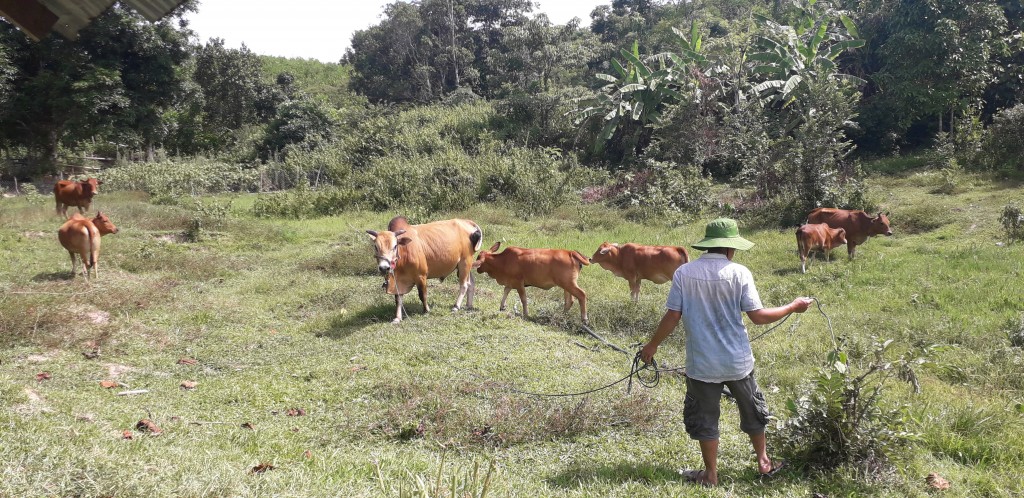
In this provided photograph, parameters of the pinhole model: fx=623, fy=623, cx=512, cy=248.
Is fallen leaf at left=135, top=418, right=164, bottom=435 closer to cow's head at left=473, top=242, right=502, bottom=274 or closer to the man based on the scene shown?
the man

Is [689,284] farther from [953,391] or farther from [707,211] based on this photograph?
[707,211]

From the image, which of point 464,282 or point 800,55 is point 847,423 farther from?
point 800,55

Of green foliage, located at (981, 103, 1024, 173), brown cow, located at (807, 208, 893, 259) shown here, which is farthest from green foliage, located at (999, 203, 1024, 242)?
green foliage, located at (981, 103, 1024, 173)

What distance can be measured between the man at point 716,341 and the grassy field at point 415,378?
354 mm

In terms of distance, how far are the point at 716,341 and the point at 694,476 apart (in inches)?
36.5

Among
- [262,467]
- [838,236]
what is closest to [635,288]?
[838,236]

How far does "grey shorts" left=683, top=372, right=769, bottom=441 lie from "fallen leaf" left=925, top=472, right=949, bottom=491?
1087 mm

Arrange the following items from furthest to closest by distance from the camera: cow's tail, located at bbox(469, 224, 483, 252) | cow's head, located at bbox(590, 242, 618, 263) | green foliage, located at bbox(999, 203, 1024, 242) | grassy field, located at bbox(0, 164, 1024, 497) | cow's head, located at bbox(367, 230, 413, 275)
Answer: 1. green foliage, located at bbox(999, 203, 1024, 242)
2. cow's tail, located at bbox(469, 224, 483, 252)
3. cow's head, located at bbox(590, 242, 618, 263)
4. cow's head, located at bbox(367, 230, 413, 275)
5. grassy field, located at bbox(0, 164, 1024, 497)

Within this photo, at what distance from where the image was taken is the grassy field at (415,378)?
12.7 feet

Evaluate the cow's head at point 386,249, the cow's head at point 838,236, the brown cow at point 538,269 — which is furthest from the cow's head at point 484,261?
the cow's head at point 838,236

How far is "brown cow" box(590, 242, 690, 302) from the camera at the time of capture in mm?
9508

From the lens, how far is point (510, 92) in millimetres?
32406

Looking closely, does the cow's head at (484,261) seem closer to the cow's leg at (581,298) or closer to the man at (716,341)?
the cow's leg at (581,298)

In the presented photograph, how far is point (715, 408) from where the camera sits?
409cm
